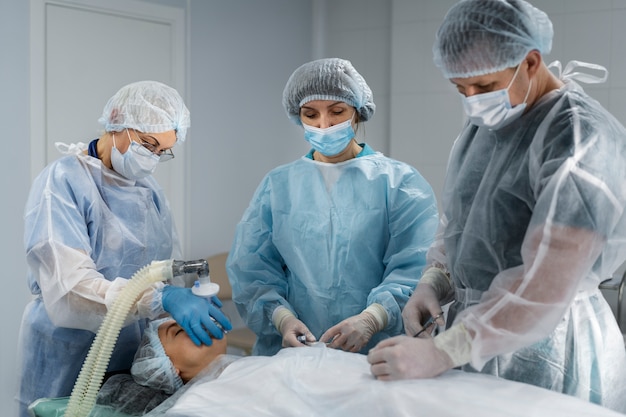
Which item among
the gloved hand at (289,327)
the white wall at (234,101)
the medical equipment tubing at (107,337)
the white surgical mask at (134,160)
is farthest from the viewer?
the white wall at (234,101)

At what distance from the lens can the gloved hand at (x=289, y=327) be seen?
1.87 m

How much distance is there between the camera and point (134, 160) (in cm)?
199

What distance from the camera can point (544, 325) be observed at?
4.17ft

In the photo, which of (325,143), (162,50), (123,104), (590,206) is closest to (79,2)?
(162,50)

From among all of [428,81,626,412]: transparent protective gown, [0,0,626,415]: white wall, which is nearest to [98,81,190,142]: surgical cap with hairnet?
[428,81,626,412]: transparent protective gown

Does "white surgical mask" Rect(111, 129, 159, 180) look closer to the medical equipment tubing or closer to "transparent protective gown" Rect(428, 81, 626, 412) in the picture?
the medical equipment tubing

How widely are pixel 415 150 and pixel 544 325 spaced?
9.30 feet

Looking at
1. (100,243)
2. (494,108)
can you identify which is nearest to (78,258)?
(100,243)

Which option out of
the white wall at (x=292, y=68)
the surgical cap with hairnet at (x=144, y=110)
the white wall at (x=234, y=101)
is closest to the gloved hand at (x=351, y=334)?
the surgical cap with hairnet at (x=144, y=110)

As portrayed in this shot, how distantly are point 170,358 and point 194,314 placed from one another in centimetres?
18

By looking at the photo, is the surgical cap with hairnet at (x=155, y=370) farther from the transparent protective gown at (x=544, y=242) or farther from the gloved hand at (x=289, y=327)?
the transparent protective gown at (x=544, y=242)

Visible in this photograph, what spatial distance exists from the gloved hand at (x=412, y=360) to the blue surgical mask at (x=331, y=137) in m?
0.84

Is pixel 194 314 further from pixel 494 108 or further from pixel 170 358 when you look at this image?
pixel 494 108

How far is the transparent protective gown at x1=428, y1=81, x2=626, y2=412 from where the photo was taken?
1256 millimetres
